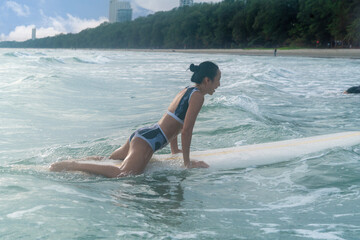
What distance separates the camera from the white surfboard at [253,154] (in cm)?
448

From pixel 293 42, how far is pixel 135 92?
62.3m

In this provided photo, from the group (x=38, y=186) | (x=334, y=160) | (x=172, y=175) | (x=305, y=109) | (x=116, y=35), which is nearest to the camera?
(x=38, y=186)

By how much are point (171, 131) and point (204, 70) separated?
27.3 inches

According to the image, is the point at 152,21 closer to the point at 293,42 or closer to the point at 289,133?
the point at 293,42

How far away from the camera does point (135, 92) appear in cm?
1347

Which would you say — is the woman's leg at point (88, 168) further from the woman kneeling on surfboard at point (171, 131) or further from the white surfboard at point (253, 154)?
the white surfboard at point (253, 154)

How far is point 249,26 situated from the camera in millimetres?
84250

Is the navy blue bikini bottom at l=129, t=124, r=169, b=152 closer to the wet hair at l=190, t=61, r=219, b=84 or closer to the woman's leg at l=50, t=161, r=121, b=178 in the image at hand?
the woman's leg at l=50, t=161, r=121, b=178

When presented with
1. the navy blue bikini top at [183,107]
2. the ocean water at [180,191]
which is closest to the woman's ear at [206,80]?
the navy blue bikini top at [183,107]

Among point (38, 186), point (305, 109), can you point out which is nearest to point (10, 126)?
point (38, 186)

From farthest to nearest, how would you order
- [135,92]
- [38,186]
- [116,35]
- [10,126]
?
[116,35]
[135,92]
[10,126]
[38,186]

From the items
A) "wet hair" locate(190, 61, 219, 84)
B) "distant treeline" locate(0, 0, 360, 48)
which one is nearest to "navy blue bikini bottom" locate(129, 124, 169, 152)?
"wet hair" locate(190, 61, 219, 84)

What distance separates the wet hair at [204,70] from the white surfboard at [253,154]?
965 mm

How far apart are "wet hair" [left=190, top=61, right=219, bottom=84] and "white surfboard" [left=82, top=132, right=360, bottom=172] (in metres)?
0.96
